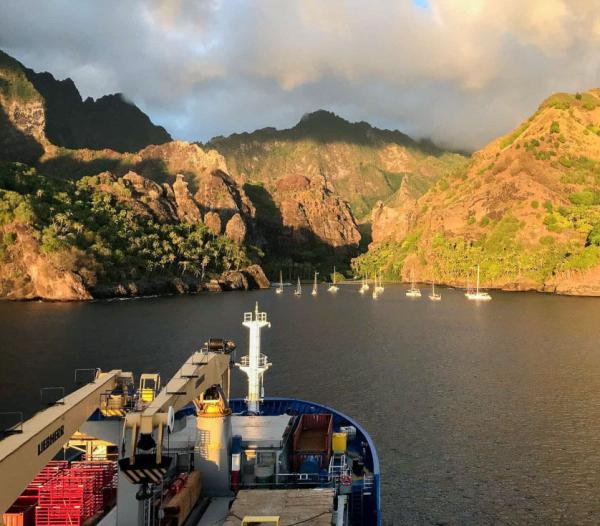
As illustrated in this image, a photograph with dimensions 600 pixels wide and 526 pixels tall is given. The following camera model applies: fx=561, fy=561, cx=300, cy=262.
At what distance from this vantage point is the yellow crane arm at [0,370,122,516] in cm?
1617

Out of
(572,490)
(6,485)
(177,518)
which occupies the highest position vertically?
(6,485)

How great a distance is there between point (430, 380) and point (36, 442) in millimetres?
67608

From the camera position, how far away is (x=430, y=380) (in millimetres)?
79250

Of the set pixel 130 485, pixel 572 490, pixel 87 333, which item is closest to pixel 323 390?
pixel 572 490

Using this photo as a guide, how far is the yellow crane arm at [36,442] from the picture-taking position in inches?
637

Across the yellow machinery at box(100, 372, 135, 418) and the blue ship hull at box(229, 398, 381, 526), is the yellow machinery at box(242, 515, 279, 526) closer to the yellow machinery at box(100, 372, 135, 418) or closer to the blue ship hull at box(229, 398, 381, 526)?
the yellow machinery at box(100, 372, 135, 418)

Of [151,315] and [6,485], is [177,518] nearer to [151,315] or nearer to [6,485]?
[6,485]

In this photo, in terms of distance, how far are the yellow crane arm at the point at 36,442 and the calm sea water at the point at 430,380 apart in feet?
84.4

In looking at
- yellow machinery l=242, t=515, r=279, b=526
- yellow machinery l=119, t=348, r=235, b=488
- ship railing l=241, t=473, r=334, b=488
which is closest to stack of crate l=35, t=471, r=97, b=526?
yellow machinery l=119, t=348, r=235, b=488

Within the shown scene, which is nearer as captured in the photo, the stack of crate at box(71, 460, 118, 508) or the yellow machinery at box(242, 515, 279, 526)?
the yellow machinery at box(242, 515, 279, 526)

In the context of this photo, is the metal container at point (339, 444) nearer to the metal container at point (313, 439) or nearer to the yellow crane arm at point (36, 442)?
the metal container at point (313, 439)

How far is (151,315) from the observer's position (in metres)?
158

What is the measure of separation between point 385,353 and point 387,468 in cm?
5426

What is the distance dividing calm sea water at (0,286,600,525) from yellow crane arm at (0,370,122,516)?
2572 cm
